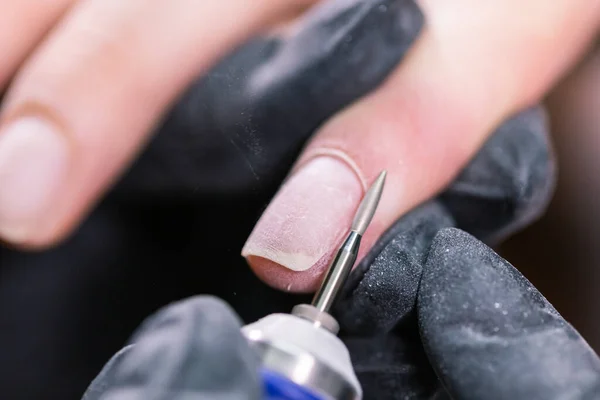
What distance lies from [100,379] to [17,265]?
0.70 feet

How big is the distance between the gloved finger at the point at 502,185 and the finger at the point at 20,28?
0.31 metres

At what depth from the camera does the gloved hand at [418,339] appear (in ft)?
0.69

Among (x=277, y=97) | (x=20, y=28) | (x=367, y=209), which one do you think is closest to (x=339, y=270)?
(x=367, y=209)

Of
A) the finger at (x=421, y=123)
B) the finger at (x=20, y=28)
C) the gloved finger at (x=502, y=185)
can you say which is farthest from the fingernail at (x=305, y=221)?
the finger at (x=20, y=28)

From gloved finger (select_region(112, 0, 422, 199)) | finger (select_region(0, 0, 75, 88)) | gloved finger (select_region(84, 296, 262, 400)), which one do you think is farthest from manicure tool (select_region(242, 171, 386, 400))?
finger (select_region(0, 0, 75, 88))

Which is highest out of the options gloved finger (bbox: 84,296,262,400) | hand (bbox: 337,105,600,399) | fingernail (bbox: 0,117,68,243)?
fingernail (bbox: 0,117,68,243)

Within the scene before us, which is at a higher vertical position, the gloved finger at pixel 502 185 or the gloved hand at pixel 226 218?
the gloved hand at pixel 226 218

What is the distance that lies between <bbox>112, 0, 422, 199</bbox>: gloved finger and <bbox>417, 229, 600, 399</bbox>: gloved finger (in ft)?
0.39

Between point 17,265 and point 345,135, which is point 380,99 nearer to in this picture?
point 345,135

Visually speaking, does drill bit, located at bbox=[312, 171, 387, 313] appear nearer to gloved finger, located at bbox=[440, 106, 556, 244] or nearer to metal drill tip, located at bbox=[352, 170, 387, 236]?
metal drill tip, located at bbox=[352, 170, 387, 236]

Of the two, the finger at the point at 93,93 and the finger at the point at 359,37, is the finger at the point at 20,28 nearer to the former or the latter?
the finger at the point at 93,93

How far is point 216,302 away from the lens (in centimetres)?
23

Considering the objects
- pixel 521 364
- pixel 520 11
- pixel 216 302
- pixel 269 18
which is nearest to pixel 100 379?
pixel 216 302

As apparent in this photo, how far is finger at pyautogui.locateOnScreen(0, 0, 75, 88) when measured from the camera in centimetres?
41
